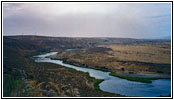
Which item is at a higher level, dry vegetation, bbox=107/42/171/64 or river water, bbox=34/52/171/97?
dry vegetation, bbox=107/42/171/64

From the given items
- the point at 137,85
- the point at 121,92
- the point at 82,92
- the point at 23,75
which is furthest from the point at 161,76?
the point at 23,75

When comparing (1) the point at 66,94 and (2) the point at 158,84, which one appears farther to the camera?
(2) the point at 158,84

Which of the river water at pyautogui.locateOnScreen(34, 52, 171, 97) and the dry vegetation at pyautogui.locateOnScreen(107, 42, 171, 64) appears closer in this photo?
the river water at pyautogui.locateOnScreen(34, 52, 171, 97)

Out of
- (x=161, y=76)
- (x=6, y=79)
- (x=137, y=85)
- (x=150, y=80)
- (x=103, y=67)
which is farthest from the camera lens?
(x=103, y=67)

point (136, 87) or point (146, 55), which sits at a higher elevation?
point (146, 55)

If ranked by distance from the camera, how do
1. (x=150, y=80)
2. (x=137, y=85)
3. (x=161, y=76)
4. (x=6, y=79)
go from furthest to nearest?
(x=161, y=76) → (x=150, y=80) → (x=137, y=85) → (x=6, y=79)

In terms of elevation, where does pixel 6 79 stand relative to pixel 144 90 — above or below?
above

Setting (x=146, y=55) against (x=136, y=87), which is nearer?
(x=136, y=87)

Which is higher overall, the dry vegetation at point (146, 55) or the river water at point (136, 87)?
the dry vegetation at point (146, 55)

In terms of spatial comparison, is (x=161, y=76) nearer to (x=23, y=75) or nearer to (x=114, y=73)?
(x=114, y=73)

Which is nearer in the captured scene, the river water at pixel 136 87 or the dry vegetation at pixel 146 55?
the river water at pixel 136 87
